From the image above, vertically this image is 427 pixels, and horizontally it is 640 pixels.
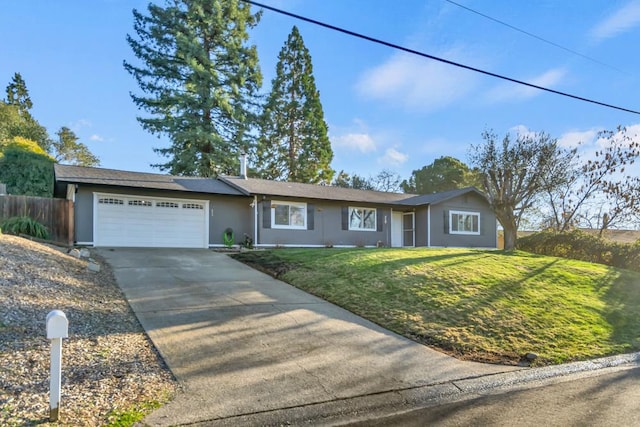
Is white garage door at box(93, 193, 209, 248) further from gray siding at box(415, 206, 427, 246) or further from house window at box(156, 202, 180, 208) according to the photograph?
gray siding at box(415, 206, 427, 246)

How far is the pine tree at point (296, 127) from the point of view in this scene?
32094mm

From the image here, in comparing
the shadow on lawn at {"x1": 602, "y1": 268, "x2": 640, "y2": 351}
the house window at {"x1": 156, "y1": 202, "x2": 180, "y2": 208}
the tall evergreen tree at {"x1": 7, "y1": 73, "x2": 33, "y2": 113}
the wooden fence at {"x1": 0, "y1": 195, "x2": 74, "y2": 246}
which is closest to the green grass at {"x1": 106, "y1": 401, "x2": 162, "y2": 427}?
the shadow on lawn at {"x1": 602, "y1": 268, "x2": 640, "y2": 351}

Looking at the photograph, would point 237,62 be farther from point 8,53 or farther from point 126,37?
point 8,53

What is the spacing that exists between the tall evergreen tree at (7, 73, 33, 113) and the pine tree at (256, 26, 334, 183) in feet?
85.3

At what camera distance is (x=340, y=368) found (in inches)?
176

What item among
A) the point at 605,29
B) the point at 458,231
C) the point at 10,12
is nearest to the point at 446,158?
the point at 458,231

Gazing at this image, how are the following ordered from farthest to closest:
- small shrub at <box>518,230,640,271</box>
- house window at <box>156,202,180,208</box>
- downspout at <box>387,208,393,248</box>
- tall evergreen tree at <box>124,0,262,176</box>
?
tall evergreen tree at <box>124,0,262,176</box>
downspout at <box>387,208,393,248</box>
house window at <box>156,202,180,208</box>
small shrub at <box>518,230,640,271</box>

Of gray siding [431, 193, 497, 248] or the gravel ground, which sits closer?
the gravel ground

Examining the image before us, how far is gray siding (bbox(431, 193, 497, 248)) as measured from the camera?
1989 centimetres

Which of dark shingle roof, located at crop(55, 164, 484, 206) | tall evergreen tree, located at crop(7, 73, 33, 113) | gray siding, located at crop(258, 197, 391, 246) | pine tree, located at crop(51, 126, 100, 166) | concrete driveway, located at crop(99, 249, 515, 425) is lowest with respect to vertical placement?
concrete driveway, located at crop(99, 249, 515, 425)

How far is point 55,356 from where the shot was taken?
9.85 ft

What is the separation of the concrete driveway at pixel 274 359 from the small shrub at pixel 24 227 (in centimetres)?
527

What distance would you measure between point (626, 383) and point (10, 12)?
15208 mm

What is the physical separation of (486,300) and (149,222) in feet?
40.8
